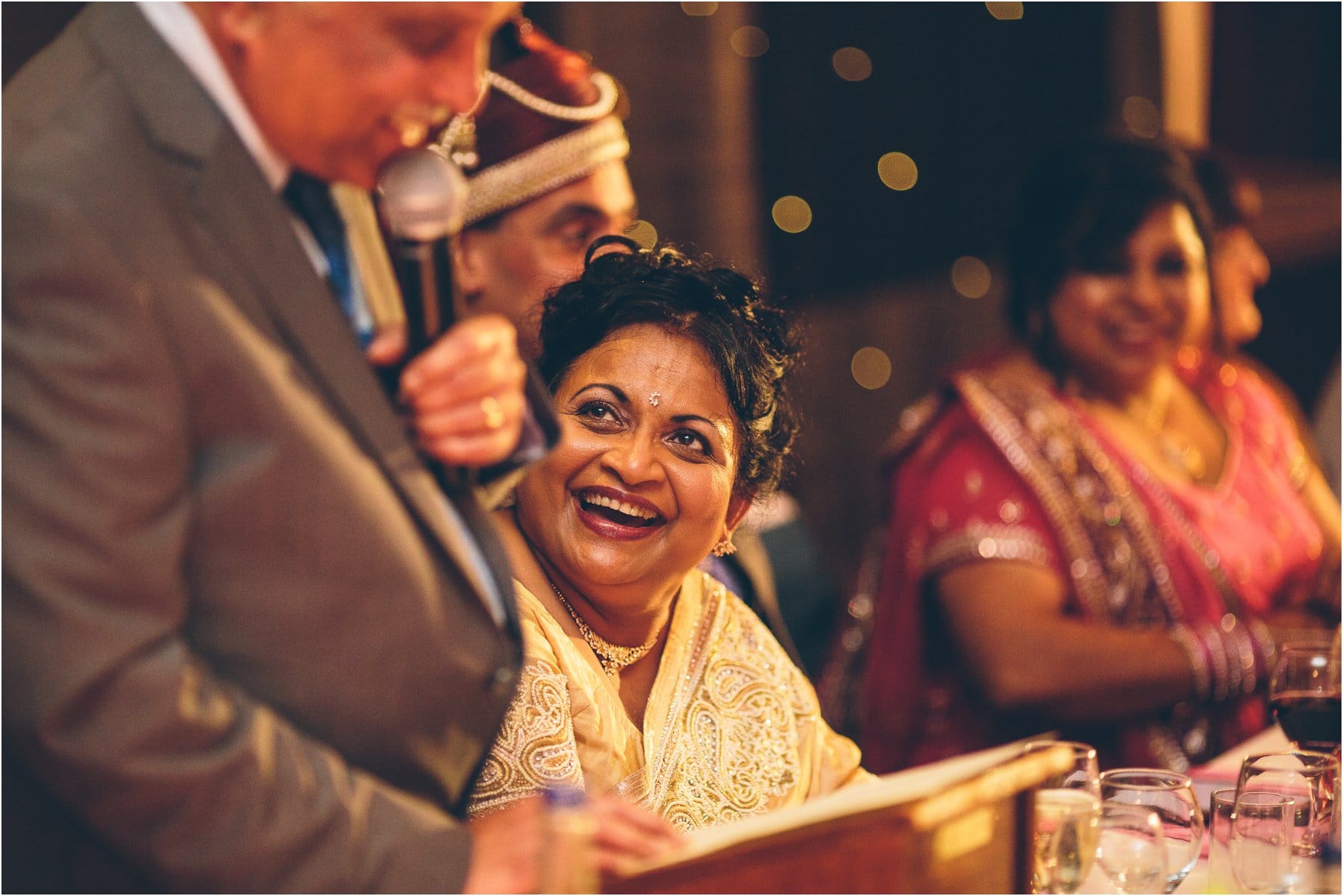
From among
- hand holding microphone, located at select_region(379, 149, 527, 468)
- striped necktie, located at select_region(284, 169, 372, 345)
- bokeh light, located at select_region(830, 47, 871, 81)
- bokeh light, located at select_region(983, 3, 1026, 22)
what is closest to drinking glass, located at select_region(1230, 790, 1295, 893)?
hand holding microphone, located at select_region(379, 149, 527, 468)

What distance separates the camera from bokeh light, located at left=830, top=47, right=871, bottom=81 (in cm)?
482

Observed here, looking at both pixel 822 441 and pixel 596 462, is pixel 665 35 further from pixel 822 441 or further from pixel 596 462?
pixel 596 462

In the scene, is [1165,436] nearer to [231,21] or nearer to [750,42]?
[750,42]

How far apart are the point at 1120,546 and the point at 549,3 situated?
1.92m

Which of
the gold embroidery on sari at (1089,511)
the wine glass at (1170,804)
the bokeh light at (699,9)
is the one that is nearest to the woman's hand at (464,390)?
the wine glass at (1170,804)

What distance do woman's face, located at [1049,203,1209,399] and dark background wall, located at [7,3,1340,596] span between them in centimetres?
115

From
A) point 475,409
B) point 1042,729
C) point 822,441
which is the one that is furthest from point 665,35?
point 475,409

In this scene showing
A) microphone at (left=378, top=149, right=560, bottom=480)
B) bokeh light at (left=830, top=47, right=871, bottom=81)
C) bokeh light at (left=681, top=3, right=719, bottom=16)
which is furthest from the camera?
bokeh light at (left=830, top=47, right=871, bottom=81)

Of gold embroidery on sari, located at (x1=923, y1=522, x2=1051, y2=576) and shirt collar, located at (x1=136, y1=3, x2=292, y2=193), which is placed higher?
shirt collar, located at (x1=136, y1=3, x2=292, y2=193)

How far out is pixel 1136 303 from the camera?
125 inches

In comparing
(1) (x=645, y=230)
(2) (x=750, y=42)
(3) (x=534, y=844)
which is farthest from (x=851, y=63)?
(3) (x=534, y=844)

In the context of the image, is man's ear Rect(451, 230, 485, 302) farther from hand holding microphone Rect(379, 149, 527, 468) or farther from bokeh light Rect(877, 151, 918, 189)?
bokeh light Rect(877, 151, 918, 189)

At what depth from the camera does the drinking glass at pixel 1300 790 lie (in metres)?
1.60

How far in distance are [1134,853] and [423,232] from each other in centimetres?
98
